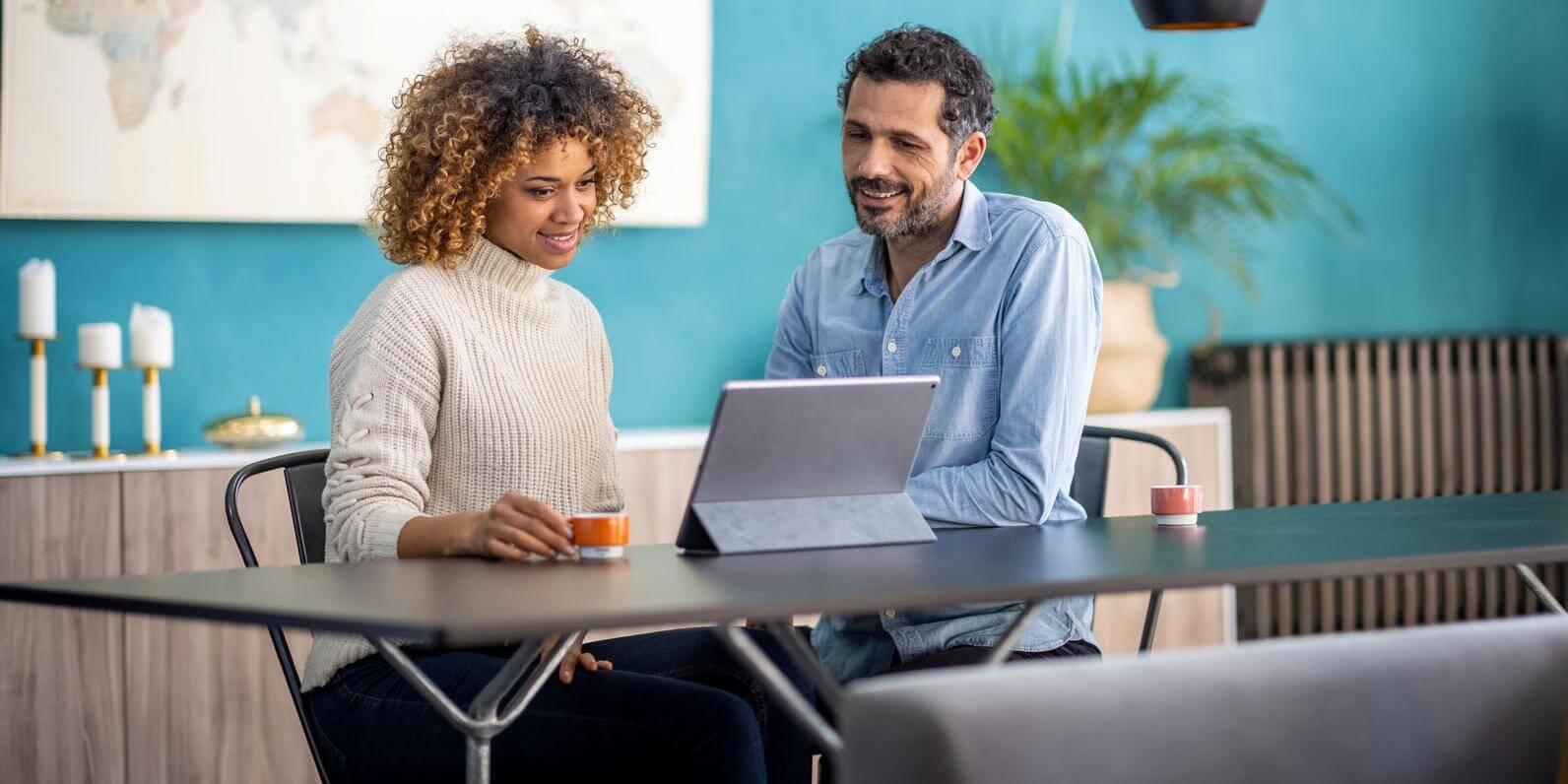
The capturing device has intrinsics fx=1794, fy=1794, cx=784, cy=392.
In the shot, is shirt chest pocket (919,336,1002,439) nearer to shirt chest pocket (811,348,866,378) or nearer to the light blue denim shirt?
the light blue denim shirt

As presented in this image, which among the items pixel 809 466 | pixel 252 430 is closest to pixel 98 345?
pixel 252 430

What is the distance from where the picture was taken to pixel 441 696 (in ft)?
5.66

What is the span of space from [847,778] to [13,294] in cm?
282

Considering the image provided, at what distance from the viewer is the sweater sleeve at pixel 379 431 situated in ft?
6.77

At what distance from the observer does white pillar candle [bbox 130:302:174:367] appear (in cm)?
350

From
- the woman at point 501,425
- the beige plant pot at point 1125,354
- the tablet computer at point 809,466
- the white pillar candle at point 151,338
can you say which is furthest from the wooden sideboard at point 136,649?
the beige plant pot at point 1125,354

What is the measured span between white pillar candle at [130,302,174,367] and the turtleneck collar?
4.60 ft

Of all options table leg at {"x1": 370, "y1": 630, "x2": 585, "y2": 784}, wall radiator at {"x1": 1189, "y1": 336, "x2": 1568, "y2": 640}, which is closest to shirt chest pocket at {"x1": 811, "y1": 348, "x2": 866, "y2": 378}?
table leg at {"x1": 370, "y1": 630, "x2": 585, "y2": 784}

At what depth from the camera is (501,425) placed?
7.34 ft

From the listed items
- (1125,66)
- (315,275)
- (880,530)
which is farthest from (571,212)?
(1125,66)

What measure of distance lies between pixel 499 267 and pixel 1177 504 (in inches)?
36.4

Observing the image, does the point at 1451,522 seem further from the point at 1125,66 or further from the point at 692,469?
the point at 1125,66

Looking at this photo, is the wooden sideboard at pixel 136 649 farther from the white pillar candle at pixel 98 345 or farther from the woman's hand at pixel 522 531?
the woman's hand at pixel 522 531

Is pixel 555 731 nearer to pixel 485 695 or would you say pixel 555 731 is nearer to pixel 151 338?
pixel 485 695
